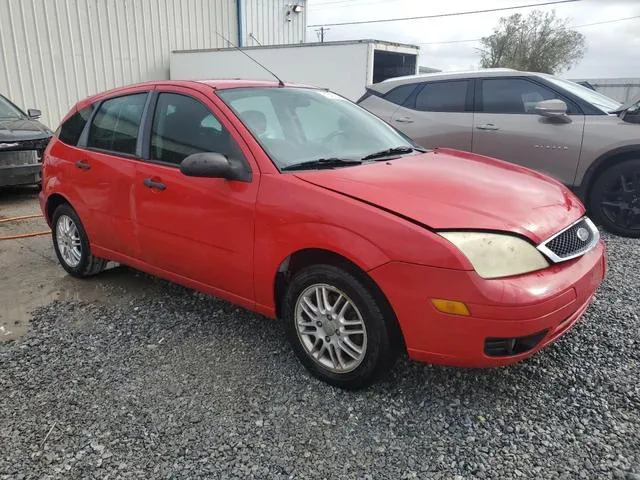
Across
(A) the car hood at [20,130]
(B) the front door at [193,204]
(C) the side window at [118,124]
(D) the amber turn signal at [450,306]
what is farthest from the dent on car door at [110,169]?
(A) the car hood at [20,130]

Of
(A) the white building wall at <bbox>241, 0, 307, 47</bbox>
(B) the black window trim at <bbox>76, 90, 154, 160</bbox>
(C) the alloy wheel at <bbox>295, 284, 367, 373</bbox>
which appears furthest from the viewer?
(A) the white building wall at <bbox>241, 0, 307, 47</bbox>

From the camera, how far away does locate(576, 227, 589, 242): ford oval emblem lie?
277cm

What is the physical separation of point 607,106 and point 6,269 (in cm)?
638

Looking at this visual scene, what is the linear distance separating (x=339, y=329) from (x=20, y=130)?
676 cm

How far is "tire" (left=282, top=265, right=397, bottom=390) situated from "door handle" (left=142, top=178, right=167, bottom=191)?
3.76 ft

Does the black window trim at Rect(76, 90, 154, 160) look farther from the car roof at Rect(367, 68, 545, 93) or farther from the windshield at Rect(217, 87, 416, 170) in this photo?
the car roof at Rect(367, 68, 545, 93)

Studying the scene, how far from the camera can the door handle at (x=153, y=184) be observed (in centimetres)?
331

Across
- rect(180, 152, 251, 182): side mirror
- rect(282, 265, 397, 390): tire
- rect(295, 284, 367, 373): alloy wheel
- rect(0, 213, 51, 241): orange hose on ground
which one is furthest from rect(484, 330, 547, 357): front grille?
rect(0, 213, 51, 241): orange hose on ground

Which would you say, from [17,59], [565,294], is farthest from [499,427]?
[17,59]

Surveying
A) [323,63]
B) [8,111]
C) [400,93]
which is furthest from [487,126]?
[8,111]

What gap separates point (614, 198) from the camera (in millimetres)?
5371

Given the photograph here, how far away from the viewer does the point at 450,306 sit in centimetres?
228

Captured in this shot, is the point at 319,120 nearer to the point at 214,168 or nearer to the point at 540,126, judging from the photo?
the point at 214,168

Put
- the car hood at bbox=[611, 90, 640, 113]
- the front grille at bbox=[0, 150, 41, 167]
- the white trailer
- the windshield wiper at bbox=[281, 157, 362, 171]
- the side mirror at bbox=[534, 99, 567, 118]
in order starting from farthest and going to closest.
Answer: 1. the white trailer
2. the front grille at bbox=[0, 150, 41, 167]
3. the side mirror at bbox=[534, 99, 567, 118]
4. the car hood at bbox=[611, 90, 640, 113]
5. the windshield wiper at bbox=[281, 157, 362, 171]
